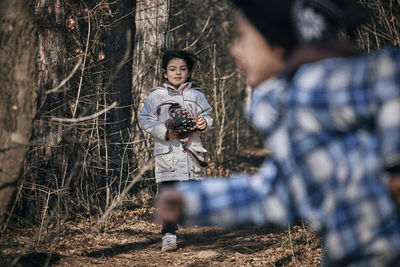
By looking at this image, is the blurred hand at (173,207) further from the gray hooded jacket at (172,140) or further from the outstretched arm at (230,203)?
the gray hooded jacket at (172,140)

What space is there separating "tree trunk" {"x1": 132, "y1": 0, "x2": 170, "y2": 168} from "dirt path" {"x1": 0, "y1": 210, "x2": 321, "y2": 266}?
5.68 feet

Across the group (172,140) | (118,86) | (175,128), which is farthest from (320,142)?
(118,86)

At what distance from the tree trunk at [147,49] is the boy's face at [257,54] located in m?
5.78

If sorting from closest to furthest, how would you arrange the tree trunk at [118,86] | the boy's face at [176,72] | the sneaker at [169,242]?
1. the sneaker at [169,242]
2. the boy's face at [176,72]
3. the tree trunk at [118,86]

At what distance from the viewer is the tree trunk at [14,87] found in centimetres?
241

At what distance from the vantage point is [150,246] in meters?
5.53

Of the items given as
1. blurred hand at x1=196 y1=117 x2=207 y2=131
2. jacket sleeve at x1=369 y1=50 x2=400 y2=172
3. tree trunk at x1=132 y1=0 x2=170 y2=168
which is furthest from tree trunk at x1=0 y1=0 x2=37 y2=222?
tree trunk at x1=132 y1=0 x2=170 y2=168

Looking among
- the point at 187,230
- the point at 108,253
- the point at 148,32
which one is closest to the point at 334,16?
the point at 108,253

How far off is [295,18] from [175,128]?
11.8 feet

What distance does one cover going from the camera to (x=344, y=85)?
1287 millimetres

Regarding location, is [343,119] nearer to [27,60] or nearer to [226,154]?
[27,60]

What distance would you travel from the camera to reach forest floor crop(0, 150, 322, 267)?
4.62 meters

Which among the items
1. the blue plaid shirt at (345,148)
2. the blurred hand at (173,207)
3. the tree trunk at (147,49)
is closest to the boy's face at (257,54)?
the blue plaid shirt at (345,148)

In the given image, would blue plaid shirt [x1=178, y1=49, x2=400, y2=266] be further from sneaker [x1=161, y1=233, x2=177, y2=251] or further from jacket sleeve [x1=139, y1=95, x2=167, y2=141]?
sneaker [x1=161, y1=233, x2=177, y2=251]
